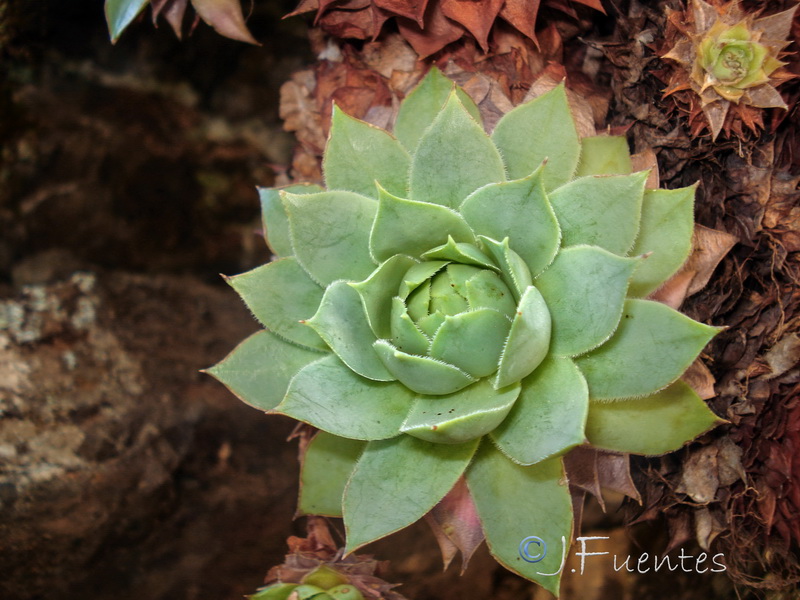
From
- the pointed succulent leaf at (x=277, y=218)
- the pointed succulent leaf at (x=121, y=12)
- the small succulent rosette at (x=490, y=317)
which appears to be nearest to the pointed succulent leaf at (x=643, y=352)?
the small succulent rosette at (x=490, y=317)

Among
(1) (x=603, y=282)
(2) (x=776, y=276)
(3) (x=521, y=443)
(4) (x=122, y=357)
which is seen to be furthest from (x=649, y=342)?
(4) (x=122, y=357)

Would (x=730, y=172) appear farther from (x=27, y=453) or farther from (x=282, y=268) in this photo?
(x=27, y=453)

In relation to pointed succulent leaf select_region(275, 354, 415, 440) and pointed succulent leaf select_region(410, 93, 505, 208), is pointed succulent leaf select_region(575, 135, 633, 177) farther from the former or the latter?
pointed succulent leaf select_region(275, 354, 415, 440)

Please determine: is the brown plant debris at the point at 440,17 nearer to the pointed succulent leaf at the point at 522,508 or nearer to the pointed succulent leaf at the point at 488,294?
the pointed succulent leaf at the point at 488,294

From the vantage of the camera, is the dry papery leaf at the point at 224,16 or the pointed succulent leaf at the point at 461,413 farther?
the dry papery leaf at the point at 224,16

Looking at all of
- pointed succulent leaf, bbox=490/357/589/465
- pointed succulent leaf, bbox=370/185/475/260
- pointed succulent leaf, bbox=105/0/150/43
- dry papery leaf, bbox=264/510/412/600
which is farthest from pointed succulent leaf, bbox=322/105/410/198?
dry papery leaf, bbox=264/510/412/600

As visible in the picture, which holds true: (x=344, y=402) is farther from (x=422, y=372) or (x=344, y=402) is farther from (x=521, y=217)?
(x=521, y=217)

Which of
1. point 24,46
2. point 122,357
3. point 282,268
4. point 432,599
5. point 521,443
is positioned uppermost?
point 24,46
